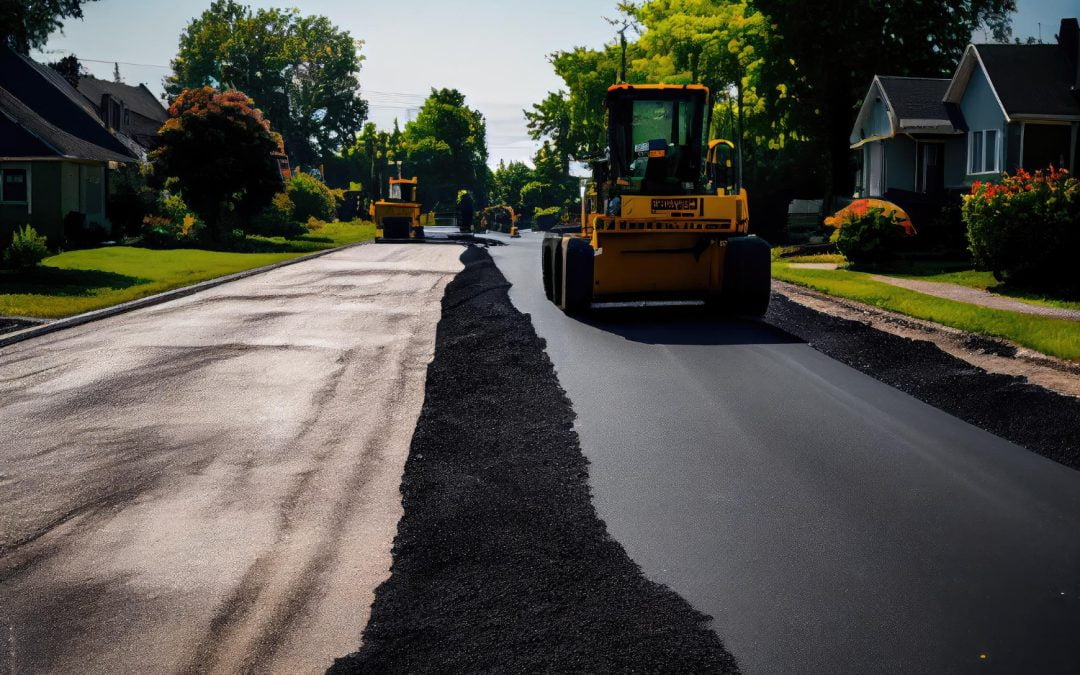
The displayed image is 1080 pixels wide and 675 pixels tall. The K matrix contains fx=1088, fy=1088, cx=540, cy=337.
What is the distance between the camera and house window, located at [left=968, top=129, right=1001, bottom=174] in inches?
1490

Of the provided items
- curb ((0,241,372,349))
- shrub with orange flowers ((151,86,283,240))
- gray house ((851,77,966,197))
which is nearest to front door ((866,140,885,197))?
gray house ((851,77,966,197))

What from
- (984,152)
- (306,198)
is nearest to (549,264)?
(984,152)

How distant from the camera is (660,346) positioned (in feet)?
47.5

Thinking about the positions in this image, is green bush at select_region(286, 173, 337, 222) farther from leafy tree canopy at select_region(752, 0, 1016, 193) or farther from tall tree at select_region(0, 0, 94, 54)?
tall tree at select_region(0, 0, 94, 54)

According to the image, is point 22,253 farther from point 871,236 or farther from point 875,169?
point 875,169

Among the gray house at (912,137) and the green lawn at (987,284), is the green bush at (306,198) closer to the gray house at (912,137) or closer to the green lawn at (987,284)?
the gray house at (912,137)

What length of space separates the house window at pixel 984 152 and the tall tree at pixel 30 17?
29.4 m

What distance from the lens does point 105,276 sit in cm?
2491

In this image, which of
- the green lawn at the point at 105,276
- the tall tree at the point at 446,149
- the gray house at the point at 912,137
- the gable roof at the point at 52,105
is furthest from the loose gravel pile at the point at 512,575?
the tall tree at the point at 446,149

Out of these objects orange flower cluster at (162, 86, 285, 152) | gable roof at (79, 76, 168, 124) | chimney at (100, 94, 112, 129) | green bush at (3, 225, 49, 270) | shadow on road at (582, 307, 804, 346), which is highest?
gable roof at (79, 76, 168, 124)

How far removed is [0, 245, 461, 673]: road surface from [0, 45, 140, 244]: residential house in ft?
74.3

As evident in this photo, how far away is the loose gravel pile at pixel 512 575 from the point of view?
516cm

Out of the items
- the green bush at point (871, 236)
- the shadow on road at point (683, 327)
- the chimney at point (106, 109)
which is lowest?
the shadow on road at point (683, 327)

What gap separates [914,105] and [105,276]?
104ft
